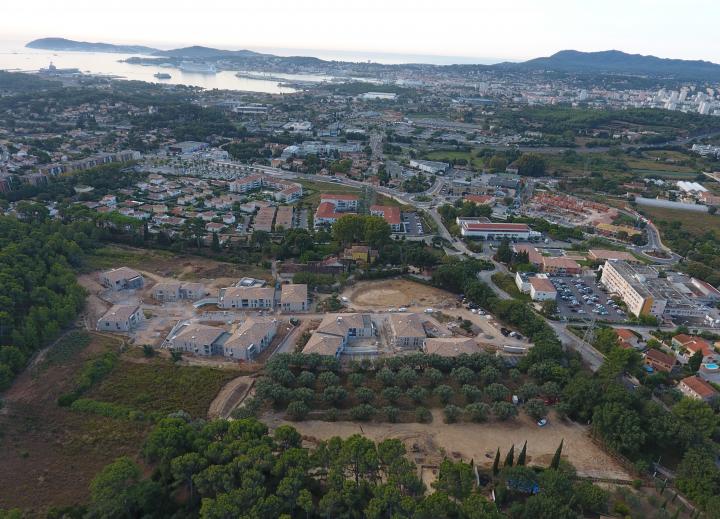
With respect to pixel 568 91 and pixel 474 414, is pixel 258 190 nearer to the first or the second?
pixel 474 414

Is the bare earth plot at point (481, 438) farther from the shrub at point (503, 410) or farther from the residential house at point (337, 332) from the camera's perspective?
the residential house at point (337, 332)

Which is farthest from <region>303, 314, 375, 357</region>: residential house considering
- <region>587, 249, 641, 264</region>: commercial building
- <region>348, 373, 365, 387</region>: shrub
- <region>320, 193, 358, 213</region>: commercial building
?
<region>320, 193, 358, 213</region>: commercial building

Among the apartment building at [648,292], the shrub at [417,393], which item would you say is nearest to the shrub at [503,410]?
the shrub at [417,393]

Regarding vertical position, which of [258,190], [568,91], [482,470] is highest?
[568,91]

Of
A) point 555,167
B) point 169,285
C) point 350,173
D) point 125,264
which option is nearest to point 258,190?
point 350,173

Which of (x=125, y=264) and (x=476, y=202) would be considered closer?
(x=125, y=264)

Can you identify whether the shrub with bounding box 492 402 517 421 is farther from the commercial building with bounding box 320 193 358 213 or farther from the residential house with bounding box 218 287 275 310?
the commercial building with bounding box 320 193 358 213
